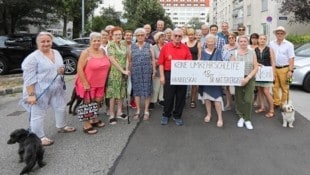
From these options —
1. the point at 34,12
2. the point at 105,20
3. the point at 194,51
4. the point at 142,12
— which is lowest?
the point at 194,51

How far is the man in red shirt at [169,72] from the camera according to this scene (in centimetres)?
727

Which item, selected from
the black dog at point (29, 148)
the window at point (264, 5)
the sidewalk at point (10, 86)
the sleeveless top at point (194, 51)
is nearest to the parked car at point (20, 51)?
the sidewalk at point (10, 86)

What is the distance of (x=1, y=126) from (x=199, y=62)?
12.9 ft

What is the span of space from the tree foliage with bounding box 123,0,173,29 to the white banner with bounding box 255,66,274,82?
4206 cm

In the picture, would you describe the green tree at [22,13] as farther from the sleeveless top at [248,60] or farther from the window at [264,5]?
the window at [264,5]

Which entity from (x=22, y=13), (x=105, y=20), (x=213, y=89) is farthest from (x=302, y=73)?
(x=105, y=20)

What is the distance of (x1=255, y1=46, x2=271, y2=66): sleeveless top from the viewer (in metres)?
8.12

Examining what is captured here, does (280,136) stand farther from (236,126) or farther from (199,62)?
(199,62)

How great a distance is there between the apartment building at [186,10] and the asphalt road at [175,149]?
13207 centimetres

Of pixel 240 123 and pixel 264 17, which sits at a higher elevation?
pixel 264 17

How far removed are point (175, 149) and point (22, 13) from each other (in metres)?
21.3

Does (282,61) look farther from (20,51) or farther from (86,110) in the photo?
(20,51)

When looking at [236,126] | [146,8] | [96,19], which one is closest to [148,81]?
[236,126]

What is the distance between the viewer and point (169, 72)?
732 cm
